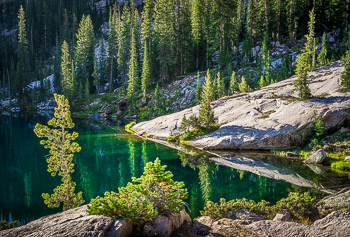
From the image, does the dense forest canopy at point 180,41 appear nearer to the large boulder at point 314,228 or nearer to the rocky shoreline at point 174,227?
the large boulder at point 314,228

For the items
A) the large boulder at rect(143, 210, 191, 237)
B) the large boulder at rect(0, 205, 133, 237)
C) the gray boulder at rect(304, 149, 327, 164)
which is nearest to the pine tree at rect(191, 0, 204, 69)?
the gray boulder at rect(304, 149, 327, 164)

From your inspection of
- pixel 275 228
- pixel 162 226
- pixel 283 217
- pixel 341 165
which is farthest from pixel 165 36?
pixel 275 228

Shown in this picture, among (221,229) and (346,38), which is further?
(346,38)

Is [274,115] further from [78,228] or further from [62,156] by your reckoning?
[78,228]

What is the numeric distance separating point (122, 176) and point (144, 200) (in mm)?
15325

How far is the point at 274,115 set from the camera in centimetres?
3381

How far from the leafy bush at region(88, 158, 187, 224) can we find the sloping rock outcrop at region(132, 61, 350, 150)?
2365 cm

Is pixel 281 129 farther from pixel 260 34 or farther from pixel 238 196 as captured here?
pixel 260 34

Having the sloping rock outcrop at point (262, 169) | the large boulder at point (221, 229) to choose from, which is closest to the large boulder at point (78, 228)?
the large boulder at point (221, 229)

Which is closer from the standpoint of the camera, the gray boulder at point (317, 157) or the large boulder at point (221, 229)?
the large boulder at point (221, 229)

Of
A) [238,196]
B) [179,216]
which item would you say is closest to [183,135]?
[238,196]

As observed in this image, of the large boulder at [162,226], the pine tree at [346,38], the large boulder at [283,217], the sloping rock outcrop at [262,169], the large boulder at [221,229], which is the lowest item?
the sloping rock outcrop at [262,169]

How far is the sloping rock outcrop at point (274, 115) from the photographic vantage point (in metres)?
30.6

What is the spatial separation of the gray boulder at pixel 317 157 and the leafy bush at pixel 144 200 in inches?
828
